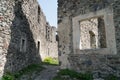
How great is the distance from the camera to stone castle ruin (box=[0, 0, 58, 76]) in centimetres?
791

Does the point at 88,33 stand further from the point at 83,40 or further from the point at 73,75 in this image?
the point at 73,75

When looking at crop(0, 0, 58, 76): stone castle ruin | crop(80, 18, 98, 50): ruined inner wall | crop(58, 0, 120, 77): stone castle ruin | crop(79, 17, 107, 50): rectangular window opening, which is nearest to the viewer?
crop(58, 0, 120, 77): stone castle ruin

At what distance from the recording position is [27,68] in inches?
393

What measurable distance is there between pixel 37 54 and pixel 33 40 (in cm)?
133

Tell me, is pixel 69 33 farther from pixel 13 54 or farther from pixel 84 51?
pixel 13 54

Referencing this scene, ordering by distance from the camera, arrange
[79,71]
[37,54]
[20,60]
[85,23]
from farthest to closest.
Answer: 1. [37,54]
2. [85,23]
3. [20,60]
4. [79,71]

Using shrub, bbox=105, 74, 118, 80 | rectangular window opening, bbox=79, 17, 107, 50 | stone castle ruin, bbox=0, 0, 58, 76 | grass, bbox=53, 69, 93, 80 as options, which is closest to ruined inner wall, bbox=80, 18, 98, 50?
rectangular window opening, bbox=79, 17, 107, 50

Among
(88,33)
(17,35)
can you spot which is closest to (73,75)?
(17,35)

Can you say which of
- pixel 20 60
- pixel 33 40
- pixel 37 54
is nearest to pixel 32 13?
pixel 33 40

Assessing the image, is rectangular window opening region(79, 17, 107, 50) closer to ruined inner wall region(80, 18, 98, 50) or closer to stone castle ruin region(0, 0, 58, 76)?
ruined inner wall region(80, 18, 98, 50)

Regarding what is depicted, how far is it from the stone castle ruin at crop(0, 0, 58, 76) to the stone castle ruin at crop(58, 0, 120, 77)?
88.5 inches

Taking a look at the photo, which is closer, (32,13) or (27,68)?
(27,68)

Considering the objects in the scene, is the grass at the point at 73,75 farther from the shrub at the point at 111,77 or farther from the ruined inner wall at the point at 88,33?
the ruined inner wall at the point at 88,33

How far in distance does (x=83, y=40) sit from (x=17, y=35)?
141 inches
